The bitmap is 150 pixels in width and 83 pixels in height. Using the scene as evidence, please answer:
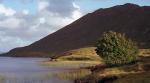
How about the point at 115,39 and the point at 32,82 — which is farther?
the point at 115,39

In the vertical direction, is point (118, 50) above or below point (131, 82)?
above

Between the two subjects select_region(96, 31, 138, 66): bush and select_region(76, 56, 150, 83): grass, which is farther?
select_region(96, 31, 138, 66): bush

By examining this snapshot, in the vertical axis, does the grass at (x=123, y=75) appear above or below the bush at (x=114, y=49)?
below

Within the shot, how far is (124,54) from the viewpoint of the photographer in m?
114

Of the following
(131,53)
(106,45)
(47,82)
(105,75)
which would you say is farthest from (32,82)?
(131,53)

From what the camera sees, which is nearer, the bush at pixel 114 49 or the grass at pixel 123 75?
the grass at pixel 123 75


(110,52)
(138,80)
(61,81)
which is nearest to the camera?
(138,80)

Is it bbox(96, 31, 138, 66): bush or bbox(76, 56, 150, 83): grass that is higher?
bbox(96, 31, 138, 66): bush

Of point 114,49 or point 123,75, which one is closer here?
point 123,75

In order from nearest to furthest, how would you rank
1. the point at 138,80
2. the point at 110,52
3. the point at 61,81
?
the point at 138,80
the point at 61,81
the point at 110,52

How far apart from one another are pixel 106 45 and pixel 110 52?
214 centimetres

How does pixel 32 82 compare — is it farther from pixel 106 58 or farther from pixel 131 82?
pixel 106 58

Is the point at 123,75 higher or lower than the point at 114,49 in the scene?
lower

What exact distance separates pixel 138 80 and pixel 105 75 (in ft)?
67.8
